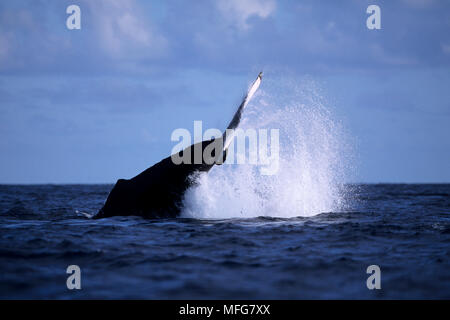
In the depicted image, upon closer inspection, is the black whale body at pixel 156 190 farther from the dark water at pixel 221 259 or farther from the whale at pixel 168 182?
the dark water at pixel 221 259

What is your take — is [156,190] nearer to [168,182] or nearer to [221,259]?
[168,182]

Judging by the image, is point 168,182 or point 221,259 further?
point 168,182

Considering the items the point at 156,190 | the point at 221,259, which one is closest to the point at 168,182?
the point at 156,190

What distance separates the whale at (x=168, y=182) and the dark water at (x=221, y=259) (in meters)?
0.57

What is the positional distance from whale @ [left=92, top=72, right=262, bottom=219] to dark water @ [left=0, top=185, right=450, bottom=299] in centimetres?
57

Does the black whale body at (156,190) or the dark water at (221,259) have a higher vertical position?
the black whale body at (156,190)

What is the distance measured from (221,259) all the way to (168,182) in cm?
407

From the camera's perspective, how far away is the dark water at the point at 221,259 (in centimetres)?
598

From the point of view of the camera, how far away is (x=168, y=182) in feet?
37.4

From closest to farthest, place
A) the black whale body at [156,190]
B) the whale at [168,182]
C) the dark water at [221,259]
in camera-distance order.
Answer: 1. the dark water at [221,259]
2. the whale at [168,182]
3. the black whale body at [156,190]

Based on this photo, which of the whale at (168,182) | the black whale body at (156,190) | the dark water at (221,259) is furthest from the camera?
the black whale body at (156,190)

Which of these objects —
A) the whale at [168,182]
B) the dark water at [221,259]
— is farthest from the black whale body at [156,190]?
the dark water at [221,259]

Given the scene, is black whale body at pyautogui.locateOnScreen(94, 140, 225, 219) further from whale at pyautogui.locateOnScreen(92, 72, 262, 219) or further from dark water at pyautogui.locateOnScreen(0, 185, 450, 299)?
dark water at pyautogui.locateOnScreen(0, 185, 450, 299)
